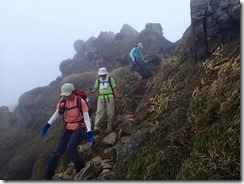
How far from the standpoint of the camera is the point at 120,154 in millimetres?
7699

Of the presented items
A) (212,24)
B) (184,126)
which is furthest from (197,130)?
(212,24)

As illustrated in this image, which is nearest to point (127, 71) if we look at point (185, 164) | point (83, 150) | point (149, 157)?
point (83, 150)

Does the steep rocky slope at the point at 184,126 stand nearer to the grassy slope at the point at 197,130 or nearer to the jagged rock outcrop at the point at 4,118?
the grassy slope at the point at 197,130

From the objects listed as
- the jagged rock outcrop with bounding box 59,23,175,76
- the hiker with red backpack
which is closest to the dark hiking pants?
the hiker with red backpack

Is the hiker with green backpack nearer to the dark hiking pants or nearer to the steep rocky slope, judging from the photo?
the steep rocky slope

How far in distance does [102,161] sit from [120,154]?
0.69m

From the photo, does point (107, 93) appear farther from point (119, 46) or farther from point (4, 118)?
point (119, 46)

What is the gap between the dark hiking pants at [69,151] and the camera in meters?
7.51

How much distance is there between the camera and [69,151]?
24.6 ft

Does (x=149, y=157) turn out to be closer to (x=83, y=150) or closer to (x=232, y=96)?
(x=232, y=96)

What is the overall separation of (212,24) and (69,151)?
18.2 ft

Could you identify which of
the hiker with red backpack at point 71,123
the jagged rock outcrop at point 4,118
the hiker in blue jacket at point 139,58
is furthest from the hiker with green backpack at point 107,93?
the jagged rock outcrop at point 4,118

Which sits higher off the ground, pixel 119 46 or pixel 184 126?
pixel 119 46

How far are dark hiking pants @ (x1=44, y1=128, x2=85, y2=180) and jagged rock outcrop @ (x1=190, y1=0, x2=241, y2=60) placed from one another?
4537 millimetres
